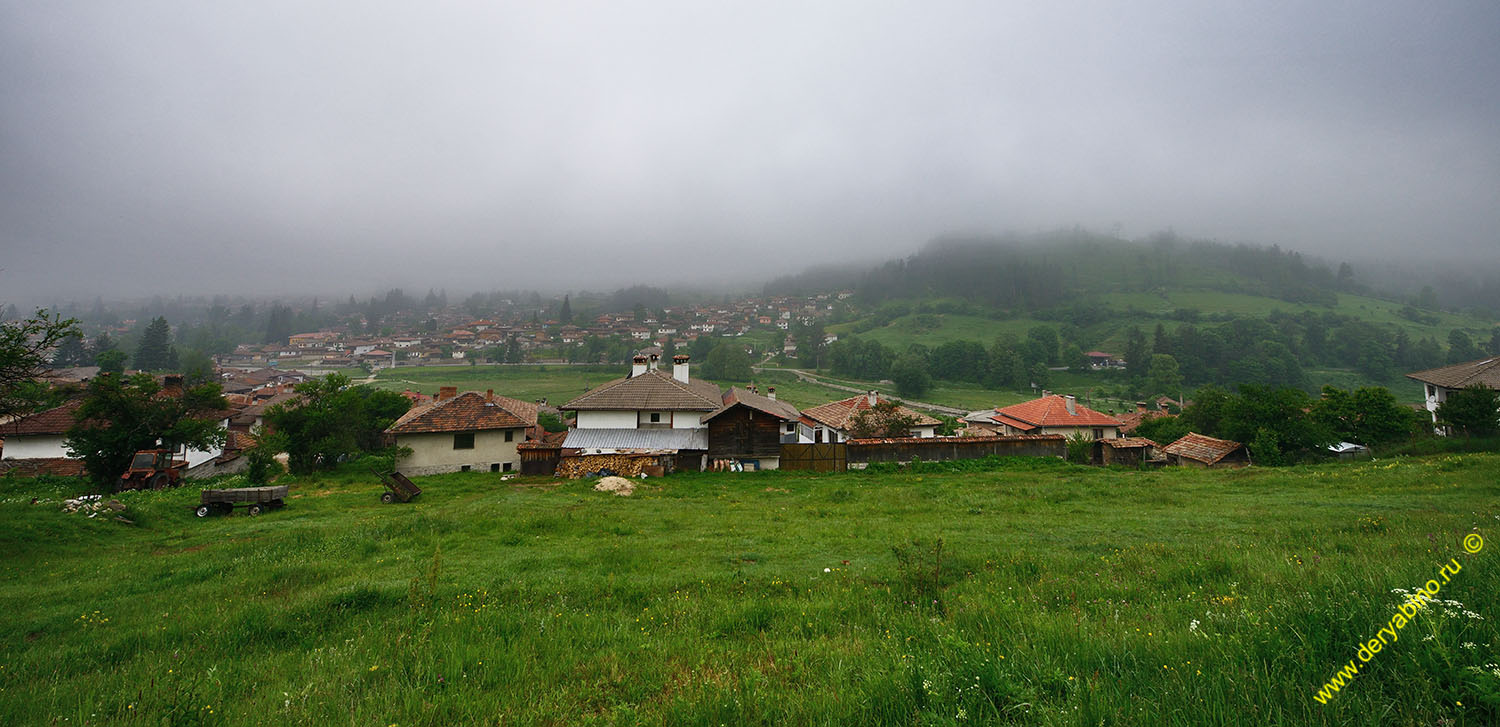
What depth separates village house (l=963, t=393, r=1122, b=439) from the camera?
47469 mm

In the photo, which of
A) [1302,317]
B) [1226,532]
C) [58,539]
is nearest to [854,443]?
[1226,532]

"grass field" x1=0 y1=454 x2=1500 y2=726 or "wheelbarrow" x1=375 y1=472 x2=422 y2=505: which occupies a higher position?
"grass field" x1=0 y1=454 x2=1500 y2=726

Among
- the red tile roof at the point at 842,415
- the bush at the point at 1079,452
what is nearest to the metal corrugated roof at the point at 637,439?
the red tile roof at the point at 842,415

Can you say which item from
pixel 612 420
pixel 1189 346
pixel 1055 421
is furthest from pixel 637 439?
pixel 1189 346

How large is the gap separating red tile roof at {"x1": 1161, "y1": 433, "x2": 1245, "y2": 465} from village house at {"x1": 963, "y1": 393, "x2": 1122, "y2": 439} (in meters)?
7.88

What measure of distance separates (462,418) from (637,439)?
40.6 feet

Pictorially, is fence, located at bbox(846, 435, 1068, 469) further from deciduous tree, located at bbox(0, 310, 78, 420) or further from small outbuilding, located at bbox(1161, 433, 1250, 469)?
deciduous tree, located at bbox(0, 310, 78, 420)

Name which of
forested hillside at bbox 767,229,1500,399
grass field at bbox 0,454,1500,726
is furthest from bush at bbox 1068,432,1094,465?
forested hillside at bbox 767,229,1500,399

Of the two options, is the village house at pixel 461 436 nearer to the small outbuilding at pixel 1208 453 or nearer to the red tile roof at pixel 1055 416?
the red tile roof at pixel 1055 416

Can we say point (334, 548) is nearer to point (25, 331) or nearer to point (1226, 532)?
point (25, 331)

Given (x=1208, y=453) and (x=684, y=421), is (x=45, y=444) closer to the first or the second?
(x=684, y=421)

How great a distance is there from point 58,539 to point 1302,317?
24844 centimetres

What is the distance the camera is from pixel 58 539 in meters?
13.7

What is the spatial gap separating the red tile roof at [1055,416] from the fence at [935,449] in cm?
2017
